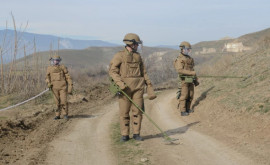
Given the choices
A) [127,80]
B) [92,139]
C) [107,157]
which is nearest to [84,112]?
[92,139]

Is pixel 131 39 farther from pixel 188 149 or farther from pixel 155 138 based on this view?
pixel 188 149

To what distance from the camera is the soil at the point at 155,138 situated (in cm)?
676

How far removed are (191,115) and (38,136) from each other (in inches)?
222

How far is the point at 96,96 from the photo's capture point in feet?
66.5

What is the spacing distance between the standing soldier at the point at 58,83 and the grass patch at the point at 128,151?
12.4 ft

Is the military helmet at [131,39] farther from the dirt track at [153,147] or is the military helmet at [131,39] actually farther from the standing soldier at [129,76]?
the dirt track at [153,147]

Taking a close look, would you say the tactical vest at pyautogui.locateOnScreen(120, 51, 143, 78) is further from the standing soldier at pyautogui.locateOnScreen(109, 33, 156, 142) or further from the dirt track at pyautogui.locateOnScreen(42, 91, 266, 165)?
the dirt track at pyautogui.locateOnScreen(42, 91, 266, 165)

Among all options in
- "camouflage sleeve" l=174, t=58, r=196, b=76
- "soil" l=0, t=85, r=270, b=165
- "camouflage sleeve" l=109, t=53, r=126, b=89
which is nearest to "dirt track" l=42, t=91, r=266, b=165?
"soil" l=0, t=85, r=270, b=165

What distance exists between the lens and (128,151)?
7.33 metres

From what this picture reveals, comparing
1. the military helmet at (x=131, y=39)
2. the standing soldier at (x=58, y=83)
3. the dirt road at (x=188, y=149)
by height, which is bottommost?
the dirt road at (x=188, y=149)

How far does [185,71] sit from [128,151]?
17.9 ft

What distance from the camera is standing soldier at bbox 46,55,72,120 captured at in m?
12.1

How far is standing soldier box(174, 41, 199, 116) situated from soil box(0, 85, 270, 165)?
53 centimetres

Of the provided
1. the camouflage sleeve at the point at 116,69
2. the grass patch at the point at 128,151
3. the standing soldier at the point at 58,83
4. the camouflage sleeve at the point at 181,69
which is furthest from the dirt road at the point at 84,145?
the camouflage sleeve at the point at 181,69
